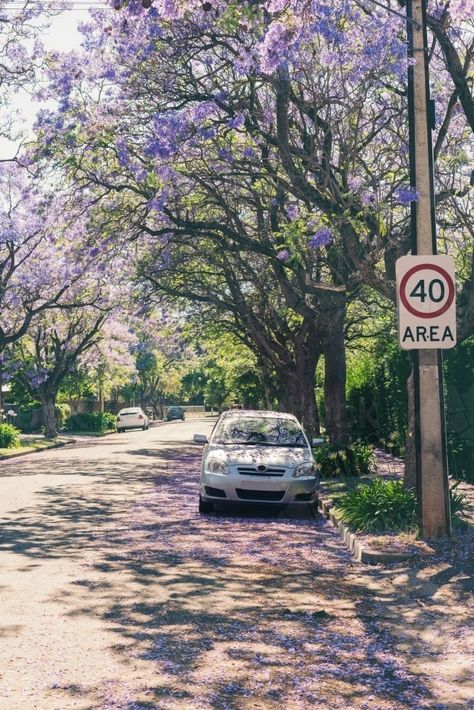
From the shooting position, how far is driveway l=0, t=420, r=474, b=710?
5.28 m

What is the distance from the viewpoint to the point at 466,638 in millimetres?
6625

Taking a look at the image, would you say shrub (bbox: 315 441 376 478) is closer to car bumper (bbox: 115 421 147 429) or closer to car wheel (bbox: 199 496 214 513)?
car wheel (bbox: 199 496 214 513)

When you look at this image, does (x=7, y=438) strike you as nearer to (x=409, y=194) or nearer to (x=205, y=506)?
(x=205, y=506)

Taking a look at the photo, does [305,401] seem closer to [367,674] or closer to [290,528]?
[290,528]

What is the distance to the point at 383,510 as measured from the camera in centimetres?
1116

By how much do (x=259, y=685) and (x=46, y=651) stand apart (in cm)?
151

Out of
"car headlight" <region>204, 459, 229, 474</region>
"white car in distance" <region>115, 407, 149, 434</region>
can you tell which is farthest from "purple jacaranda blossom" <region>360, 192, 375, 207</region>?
"white car in distance" <region>115, 407, 149, 434</region>

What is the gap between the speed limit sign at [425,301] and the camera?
1014 cm

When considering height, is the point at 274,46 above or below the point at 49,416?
above

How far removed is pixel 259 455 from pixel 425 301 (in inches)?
166

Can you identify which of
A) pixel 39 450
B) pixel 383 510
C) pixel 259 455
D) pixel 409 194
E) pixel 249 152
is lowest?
pixel 383 510

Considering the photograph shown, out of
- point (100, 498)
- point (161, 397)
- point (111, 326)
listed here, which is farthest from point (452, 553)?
point (161, 397)

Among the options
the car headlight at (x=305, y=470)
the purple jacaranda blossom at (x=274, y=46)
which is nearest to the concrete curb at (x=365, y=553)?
the car headlight at (x=305, y=470)

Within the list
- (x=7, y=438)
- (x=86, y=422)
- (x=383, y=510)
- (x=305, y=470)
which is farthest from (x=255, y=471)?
(x=86, y=422)
